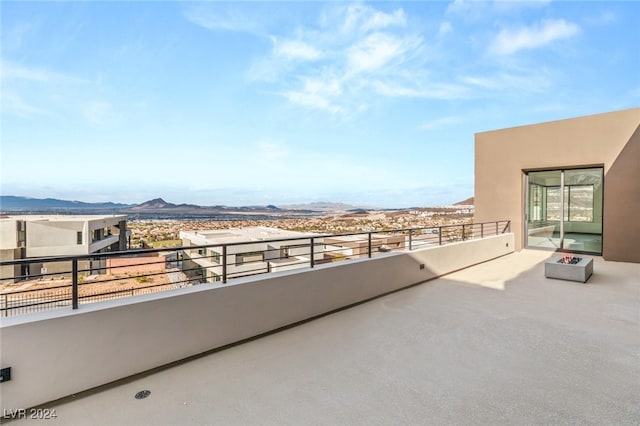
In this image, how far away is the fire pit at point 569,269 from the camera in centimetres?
535

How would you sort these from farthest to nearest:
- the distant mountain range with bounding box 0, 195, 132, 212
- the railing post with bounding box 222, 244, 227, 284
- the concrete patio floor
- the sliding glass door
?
the distant mountain range with bounding box 0, 195, 132, 212 → the sliding glass door → the railing post with bounding box 222, 244, 227, 284 → the concrete patio floor

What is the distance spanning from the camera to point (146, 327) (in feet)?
8.13

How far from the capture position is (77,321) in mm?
2174

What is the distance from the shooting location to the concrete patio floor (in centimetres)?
196

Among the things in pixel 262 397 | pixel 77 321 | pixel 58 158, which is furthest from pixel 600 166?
pixel 58 158

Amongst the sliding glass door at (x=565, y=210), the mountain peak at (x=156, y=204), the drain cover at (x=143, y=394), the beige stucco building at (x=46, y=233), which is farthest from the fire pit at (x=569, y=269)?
the beige stucco building at (x=46, y=233)

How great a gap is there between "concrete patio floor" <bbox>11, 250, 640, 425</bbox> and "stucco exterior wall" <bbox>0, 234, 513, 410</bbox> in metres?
0.14

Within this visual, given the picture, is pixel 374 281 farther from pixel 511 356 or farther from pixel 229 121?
pixel 229 121

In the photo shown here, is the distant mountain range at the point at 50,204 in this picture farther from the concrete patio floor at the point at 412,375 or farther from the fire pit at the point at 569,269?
the fire pit at the point at 569,269

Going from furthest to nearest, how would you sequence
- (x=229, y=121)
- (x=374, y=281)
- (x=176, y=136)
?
(x=176, y=136)
(x=229, y=121)
(x=374, y=281)

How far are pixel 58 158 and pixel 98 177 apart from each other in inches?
148

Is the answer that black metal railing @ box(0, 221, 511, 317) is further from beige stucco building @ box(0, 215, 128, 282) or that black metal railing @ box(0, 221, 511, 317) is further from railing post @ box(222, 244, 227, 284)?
beige stucco building @ box(0, 215, 128, 282)

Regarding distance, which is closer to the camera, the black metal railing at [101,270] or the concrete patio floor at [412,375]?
the concrete patio floor at [412,375]

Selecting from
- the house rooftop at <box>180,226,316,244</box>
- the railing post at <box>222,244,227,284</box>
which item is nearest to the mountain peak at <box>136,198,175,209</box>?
the house rooftop at <box>180,226,316,244</box>
